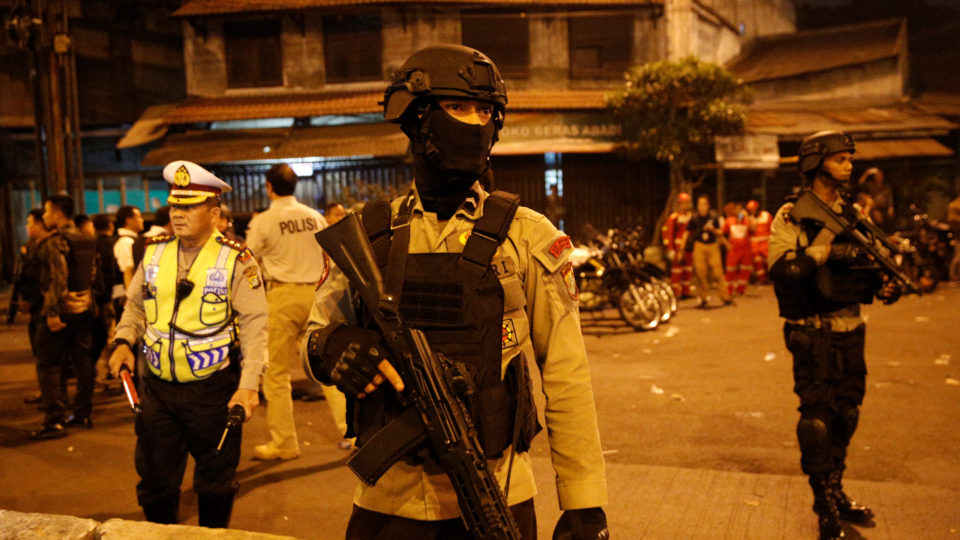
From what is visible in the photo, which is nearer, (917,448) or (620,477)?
(620,477)

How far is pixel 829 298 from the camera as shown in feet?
14.6

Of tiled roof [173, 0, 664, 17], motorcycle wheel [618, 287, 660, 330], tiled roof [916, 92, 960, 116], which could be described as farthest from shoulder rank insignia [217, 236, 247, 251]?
tiled roof [916, 92, 960, 116]

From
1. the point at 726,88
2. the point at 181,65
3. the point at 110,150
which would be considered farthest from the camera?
the point at 181,65

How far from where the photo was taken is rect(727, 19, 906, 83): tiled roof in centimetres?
2328

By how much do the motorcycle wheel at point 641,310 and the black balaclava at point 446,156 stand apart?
9.76 meters

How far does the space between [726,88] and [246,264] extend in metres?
15.6

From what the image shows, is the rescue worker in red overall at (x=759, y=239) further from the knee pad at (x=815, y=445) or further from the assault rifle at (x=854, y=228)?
the knee pad at (x=815, y=445)

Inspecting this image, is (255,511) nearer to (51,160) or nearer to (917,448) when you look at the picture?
(917,448)

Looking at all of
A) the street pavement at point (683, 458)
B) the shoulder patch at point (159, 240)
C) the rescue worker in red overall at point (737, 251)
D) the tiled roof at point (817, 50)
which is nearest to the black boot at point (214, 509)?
the street pavement at point (683, 458)

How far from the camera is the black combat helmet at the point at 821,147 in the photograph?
4543 mm

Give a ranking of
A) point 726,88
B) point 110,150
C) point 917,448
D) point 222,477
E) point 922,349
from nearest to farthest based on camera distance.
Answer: point 222,477 → point 917,448 → point 922,349 → point 726,88 → point 110,150

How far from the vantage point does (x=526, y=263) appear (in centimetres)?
233

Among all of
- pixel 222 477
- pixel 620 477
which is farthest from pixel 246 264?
pixel 620 477

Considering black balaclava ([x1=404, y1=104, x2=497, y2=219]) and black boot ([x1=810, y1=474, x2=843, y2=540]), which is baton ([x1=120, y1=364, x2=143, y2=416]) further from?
black boot ([x1=810, y1=474, x2=843, y2=540])
